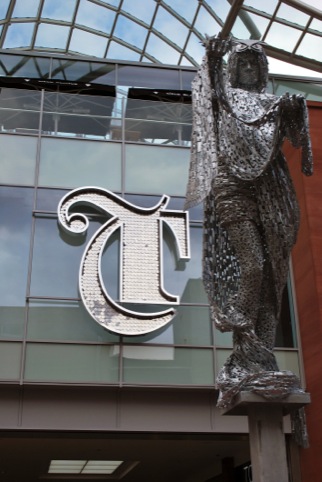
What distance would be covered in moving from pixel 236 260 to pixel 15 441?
1114 centimetres

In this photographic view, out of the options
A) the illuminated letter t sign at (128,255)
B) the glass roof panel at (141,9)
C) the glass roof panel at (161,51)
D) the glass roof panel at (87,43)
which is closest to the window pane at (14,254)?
the illuminated letter t sign at (128,255)

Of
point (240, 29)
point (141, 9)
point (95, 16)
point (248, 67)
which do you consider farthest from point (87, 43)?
point (248, 67)

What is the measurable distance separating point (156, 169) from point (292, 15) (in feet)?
33.0

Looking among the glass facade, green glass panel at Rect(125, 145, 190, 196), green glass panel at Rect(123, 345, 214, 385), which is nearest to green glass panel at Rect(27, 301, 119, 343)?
the glass facade

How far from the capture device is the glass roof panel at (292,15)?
70.6ft

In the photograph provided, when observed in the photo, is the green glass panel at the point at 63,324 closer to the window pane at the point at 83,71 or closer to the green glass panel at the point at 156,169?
the green glass panel at the point at 156,169

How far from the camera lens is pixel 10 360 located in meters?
12.6

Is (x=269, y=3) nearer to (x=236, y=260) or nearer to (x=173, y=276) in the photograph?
(x=173, y=276)

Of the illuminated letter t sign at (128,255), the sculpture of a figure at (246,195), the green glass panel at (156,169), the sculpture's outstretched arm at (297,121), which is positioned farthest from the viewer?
the green glass panel at (156,169)

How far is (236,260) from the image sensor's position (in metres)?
4.88

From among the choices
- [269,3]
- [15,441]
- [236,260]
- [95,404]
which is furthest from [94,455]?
[269,3]

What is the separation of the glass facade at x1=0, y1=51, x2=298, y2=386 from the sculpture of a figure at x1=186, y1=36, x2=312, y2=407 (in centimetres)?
838

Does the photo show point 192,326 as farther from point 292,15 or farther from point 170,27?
point 170,27

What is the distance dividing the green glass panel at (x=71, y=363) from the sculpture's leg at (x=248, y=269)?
8.58 m
